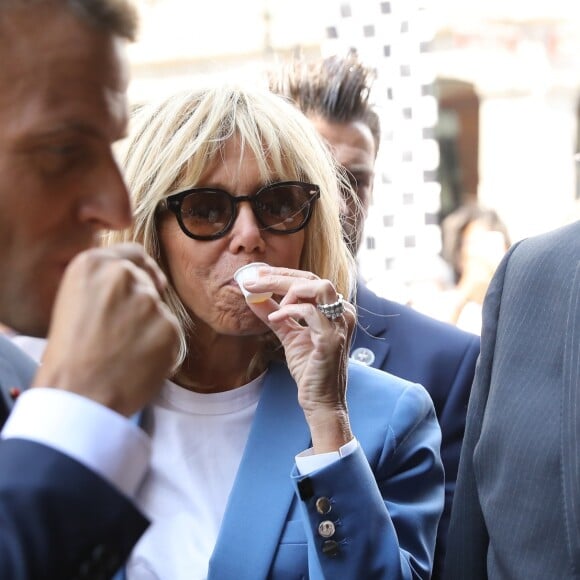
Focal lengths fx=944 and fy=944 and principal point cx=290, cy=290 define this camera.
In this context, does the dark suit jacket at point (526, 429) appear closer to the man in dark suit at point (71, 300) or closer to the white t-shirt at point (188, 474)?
the white t-shirt at point (188, 474)

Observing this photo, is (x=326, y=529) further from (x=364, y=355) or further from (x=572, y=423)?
(x=364, y=355)

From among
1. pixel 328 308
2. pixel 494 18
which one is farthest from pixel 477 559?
pixel 494 18

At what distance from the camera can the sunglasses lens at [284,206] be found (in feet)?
7.41

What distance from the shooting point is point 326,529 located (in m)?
1.91

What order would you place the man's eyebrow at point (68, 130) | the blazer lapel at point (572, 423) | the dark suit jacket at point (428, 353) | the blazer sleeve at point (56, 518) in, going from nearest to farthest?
the blazer sleeve at point (56, 518) → the man's eyebrow at point (68, 130) → the blazer lapel at point (572, 423) → the dark suit jacket at point (428, 353)

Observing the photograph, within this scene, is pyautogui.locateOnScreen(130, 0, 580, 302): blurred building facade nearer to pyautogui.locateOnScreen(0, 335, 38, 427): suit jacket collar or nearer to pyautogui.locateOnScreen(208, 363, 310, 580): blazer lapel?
pyautogui.locateOnScreen(208, 363, 310, 580): blazer lapel

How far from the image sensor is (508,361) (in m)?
1.83

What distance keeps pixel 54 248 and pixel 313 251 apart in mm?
1322

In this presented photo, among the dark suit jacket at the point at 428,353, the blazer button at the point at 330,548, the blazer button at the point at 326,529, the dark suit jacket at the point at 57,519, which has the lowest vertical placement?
the dark suit jacket at the point at 428,353

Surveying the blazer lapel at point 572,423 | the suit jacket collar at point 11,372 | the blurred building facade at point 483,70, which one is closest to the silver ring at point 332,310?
the blazer lapel at point 572,423

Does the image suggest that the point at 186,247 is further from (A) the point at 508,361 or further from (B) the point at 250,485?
(A) the point at 508,361

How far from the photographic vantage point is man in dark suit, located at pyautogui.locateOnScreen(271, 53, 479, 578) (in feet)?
9.20

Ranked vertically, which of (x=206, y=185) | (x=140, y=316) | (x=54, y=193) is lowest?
(x=206, y=185)

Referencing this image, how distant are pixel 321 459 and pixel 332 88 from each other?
170 cm
